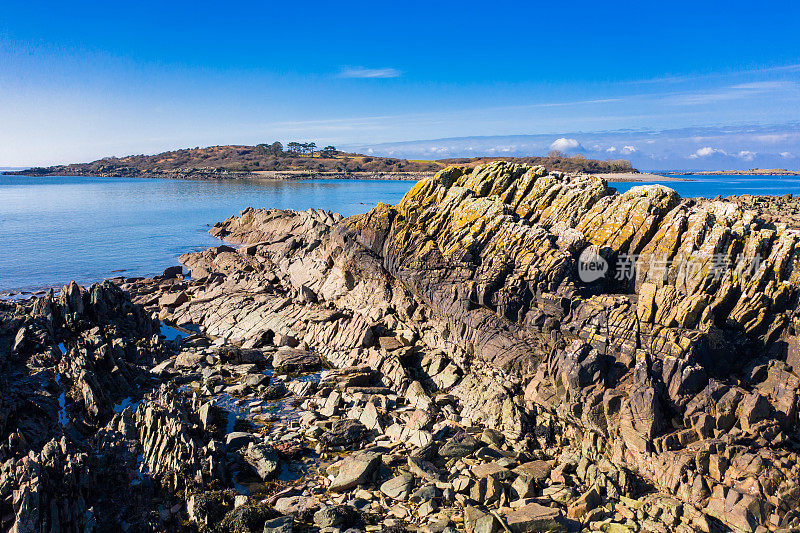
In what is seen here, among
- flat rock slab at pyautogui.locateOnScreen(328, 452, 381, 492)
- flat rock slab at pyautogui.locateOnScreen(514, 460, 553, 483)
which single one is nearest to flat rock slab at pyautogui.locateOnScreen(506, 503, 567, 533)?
flat rock slab at pyautogui.locateOnScreen(514, 460, 553, 483)

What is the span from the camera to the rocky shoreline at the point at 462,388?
17.4 meters

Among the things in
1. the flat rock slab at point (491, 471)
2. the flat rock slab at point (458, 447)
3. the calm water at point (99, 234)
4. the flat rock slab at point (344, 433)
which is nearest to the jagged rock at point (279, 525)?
the flat rock slab at point (344, 433)

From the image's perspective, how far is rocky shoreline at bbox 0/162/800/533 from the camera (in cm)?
1738

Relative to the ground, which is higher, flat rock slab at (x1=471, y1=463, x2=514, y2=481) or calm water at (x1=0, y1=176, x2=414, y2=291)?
calm water at (x1=0, y1=176, x2=414, y2=291)

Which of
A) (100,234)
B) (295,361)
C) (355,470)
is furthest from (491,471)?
(100,234)

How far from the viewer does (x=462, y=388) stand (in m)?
26.0

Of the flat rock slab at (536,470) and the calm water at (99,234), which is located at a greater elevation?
the calm water at (99,234)

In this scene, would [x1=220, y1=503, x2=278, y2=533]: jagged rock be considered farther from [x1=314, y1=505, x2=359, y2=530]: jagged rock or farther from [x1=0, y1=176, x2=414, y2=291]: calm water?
[x1=0, y1=176, x2=414, y2=291]: calm water

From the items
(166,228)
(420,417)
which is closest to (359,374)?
(420,417)

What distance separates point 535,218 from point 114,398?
28.1 meters

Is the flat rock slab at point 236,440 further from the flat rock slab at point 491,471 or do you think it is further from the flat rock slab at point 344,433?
the flat rock slab at point 491,471

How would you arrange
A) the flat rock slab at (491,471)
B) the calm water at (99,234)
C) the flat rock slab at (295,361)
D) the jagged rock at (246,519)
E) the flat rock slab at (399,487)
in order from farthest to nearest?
the calm water at (99,234) → the flat rock slab at (295,361) → the flat rock slab at (491,471) → the flat rock slab at (399,487) → the jagged rock at (246,519)

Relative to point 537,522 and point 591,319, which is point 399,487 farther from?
point 591,319

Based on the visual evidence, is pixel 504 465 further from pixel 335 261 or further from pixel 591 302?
pixel 335 261
